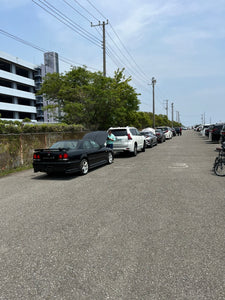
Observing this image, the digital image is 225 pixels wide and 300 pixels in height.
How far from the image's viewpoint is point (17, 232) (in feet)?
14.1

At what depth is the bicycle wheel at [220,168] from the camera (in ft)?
28.8

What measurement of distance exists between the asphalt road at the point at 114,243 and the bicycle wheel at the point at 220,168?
1.76m

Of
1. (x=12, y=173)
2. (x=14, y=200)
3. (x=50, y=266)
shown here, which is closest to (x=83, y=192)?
(x=14, y=200)

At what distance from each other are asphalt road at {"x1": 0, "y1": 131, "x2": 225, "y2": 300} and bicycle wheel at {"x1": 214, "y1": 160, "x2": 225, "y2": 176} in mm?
1756

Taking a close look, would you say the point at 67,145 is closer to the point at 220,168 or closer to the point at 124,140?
the point at 220,168

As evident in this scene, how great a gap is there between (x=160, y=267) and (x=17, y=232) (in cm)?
255

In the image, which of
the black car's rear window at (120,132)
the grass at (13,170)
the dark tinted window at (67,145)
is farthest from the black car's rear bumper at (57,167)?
the black car's rear window at (120,132)

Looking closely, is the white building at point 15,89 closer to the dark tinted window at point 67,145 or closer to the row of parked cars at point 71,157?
the row of parked cars at point 71,157

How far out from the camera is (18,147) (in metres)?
12.5

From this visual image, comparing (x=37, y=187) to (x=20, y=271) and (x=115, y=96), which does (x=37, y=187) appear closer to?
(x=20, y=271)

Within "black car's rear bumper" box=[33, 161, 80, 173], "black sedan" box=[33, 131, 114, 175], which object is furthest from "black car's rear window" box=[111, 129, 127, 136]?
"black car's rear bumper" box=[33, 161, 80, 173]

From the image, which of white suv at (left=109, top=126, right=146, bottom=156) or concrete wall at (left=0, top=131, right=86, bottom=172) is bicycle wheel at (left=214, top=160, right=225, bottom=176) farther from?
concrete wall at (left=0, top=131, right=86, bottom=172)

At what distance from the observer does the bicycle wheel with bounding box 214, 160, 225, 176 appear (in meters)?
8.79

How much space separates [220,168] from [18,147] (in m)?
9.34
